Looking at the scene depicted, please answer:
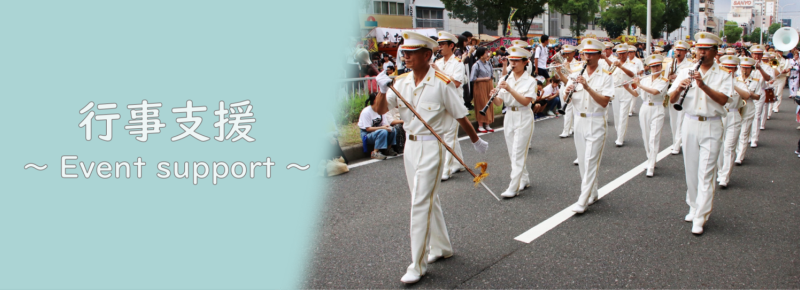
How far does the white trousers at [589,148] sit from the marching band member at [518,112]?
701 mm

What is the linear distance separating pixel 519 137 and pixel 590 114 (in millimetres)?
952

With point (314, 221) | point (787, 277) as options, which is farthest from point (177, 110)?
point (787, 277)

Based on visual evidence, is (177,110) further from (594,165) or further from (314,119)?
(594,165)

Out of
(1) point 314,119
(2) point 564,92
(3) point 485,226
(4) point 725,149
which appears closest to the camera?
(3) point 485,226

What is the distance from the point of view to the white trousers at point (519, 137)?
21.9 feet

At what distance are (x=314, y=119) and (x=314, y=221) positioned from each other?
344 centimetres

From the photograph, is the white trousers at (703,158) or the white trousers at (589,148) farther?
the white trousers at (589,148)

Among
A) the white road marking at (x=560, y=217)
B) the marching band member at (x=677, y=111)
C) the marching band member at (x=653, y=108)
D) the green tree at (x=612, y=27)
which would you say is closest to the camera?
the white road marking at (x=560, y=217)

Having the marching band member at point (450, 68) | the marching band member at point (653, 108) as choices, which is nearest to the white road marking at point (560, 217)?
the marching band member at point (653, 108)

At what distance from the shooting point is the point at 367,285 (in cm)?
414

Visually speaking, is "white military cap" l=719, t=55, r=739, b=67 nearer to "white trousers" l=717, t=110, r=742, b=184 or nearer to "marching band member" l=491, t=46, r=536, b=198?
"white trousers" l=717, t=110, r=742, b=184

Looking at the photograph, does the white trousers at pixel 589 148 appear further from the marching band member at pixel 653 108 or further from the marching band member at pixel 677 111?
the marching band member at pixel 677 111

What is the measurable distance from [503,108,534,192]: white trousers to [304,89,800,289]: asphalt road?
293 mm

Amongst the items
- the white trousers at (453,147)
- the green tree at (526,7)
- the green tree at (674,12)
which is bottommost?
the white trousers at (453,147)
